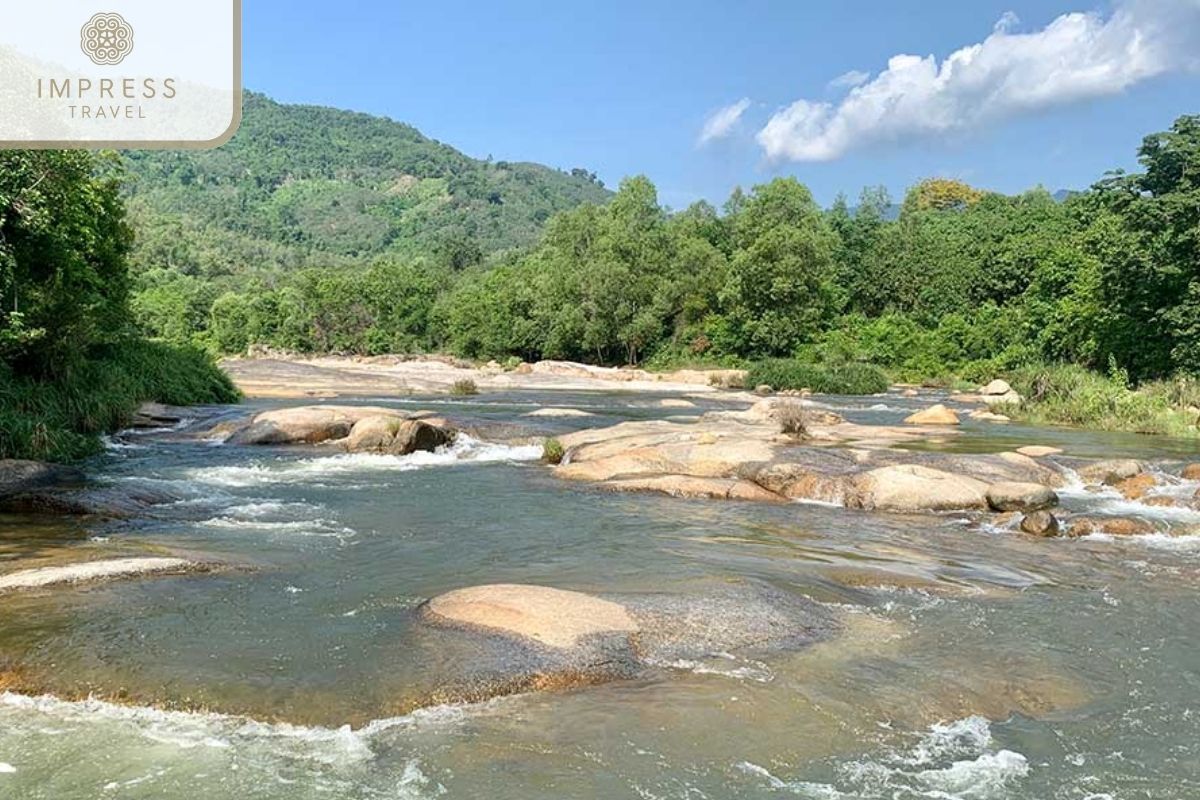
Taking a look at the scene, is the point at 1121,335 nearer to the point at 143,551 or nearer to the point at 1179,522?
the point at 1179,522

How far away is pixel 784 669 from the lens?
8125 millimetres

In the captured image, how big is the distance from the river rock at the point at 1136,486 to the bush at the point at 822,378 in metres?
32.6

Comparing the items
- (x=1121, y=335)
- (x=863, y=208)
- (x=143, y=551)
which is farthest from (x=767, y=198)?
(x=143, y=551)

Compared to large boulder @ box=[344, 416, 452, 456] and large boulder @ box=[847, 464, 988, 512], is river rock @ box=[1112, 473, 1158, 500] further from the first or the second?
large boulder @ box=[344, 416, 452, 456]

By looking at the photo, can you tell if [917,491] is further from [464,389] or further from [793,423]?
[464,389]

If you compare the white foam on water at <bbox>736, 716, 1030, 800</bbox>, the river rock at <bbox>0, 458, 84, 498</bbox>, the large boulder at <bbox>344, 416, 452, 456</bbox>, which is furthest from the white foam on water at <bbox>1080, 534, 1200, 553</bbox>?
the river rock at <bbox>0, 458, 84, 498</bbox>

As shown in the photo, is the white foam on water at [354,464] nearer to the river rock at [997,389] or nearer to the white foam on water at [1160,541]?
the white foam on water at [1160,541]

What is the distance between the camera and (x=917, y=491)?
17.0 metres

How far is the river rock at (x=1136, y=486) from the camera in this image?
17641 mm

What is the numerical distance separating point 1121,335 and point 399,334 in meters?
64.0

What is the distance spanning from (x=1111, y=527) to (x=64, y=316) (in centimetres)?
2181

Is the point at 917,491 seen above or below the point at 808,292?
below

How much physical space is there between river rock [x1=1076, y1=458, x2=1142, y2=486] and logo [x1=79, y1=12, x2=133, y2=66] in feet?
62.9

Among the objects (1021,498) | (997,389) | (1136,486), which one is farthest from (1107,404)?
(1021,498)
